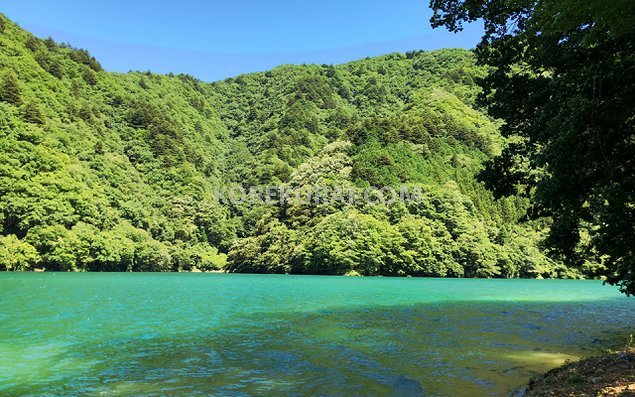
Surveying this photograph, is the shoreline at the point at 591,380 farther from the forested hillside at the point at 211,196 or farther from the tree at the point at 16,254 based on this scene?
the tree at the point at 16,254

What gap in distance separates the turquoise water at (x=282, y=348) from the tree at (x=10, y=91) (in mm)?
109714

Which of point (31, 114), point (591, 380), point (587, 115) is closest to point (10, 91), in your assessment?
Result: point (31, 114)

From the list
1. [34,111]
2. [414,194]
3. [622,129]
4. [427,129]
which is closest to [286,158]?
[427,129]

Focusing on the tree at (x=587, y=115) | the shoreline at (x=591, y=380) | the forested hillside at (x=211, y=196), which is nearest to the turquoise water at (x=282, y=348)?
the shoreline at (x=591, y=380)

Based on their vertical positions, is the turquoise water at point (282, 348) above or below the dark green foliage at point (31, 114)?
below

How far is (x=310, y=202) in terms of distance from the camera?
386 feet

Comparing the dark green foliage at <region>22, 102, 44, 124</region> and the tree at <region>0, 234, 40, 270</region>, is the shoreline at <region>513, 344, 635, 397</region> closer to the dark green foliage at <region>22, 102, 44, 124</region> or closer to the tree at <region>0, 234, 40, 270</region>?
the tree at <region>0, 234, 40, 270</region>

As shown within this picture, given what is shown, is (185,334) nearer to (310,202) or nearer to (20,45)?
(310,202)

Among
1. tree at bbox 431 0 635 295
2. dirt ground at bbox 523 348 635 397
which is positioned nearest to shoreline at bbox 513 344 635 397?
dirt ground at bbox 523 348 635 397

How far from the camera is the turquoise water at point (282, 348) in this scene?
13.9 metres

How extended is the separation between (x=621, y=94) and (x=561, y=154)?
2.39m

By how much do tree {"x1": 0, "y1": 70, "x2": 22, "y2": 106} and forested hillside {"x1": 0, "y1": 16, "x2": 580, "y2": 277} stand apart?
34 cm

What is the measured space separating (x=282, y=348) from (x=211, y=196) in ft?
493

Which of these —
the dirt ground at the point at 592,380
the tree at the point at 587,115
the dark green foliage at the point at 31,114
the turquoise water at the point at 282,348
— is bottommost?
the turquoise water at the point at 282,348
